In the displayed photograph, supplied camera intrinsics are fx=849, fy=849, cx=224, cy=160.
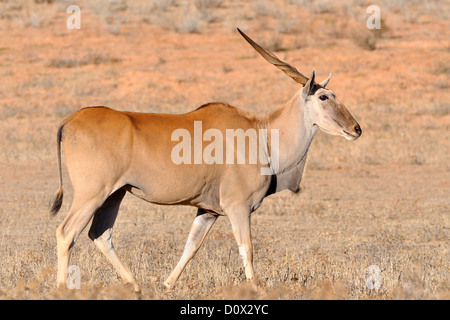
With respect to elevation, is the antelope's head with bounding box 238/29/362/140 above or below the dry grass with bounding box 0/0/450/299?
above

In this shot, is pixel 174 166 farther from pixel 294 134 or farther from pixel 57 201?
pixel 294 134

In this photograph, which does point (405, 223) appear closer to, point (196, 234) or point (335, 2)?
point (196, 234)

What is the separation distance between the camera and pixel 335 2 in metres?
31.3

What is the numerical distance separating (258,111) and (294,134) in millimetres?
12844

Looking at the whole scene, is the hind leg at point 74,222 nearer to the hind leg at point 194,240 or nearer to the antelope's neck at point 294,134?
the hind leg at point 194,240

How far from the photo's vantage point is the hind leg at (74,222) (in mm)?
6156

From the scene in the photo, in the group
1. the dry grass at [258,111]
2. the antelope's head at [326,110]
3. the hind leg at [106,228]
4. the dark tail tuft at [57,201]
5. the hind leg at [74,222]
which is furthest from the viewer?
the dry grass at [258,111]

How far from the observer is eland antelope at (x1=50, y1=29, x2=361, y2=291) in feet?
20.4

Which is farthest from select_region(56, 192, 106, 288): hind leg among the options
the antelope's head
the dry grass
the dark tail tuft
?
the antelope's head

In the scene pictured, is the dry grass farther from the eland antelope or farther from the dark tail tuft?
the dark tail tuft

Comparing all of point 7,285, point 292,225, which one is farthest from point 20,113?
point 7,285

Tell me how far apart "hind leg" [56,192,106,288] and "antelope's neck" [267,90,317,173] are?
1686 millimetres

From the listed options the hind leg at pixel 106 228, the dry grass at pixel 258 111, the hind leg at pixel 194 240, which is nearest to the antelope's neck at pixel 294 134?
the hind leg at pixel 194 240

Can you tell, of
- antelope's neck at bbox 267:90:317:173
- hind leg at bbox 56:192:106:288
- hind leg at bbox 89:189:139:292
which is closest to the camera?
hind leg at bbox 56:192:106:288
